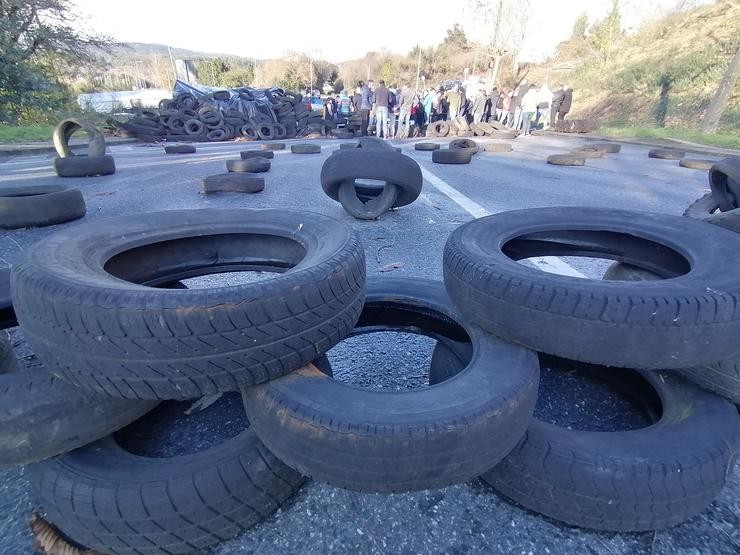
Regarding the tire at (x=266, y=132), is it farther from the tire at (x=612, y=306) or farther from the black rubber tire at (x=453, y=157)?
the tire at (x=612, y=306)

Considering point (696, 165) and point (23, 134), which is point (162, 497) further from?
point (23, 134)

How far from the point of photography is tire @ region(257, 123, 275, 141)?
1515cm

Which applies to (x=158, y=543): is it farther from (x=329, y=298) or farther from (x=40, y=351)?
(x=329, y=298)

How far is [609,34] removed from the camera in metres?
28.8

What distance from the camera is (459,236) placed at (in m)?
2.03

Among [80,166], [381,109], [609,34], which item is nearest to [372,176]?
[80,166]

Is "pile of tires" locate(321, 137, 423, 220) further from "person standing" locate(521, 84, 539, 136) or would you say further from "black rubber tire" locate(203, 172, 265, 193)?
"person standing" locate(521, 84, 539, 136)

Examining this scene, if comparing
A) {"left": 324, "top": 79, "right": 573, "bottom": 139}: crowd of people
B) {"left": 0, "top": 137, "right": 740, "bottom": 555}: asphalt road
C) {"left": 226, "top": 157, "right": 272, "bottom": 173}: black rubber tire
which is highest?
{"left": 324, "top": 79, "right": 573, "bottom": 139}: crowd of people

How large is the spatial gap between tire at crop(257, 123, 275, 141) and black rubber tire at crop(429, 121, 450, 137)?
627 centimetres

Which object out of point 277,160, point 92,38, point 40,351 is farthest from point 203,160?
point 92,38

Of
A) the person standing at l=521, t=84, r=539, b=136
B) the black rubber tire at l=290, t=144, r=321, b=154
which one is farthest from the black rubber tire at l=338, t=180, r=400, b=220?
the person standing at l=521, t=84, r=539, b=136

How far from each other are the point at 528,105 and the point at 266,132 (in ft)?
34.6

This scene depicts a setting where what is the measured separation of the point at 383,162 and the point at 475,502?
344cm

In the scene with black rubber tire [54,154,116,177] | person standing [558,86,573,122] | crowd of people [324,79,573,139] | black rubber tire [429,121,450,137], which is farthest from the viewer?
person standing [558,86,573,122]
